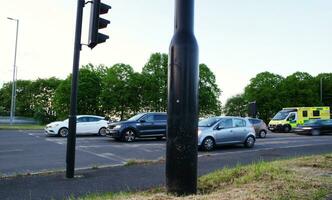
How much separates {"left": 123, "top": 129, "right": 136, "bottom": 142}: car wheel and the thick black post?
52.7 ft

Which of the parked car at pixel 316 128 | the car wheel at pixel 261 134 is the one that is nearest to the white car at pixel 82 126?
the car wheel at pixel 261 134

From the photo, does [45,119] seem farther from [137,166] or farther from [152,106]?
[137,166]

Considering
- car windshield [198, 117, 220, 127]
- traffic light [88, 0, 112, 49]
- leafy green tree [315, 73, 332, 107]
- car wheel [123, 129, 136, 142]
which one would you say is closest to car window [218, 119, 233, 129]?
car windshield [198, 117, 220, 127]

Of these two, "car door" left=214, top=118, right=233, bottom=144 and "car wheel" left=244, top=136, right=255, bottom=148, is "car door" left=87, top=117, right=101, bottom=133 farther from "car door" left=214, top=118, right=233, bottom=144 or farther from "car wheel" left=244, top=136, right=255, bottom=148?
"car wheel" left=244, top=136, right=255, bottom=148

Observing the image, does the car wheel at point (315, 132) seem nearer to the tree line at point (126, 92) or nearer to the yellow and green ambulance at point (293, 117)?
the yellow and green ambulance at point (293, 117)

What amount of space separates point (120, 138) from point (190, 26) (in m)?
16.3

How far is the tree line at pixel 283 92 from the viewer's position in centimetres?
7631

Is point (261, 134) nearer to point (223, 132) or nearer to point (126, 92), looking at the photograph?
point (223, 132)

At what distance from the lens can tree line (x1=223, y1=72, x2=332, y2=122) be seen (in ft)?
250

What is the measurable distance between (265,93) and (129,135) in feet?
194

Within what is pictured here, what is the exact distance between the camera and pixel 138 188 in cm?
802

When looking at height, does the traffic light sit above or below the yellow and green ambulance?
above

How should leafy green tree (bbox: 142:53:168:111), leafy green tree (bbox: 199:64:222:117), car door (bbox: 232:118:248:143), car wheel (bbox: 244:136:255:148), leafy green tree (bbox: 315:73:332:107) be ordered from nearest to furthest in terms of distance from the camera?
1. car door (bbox: 232:118:248:143)
2. car wheel (bbox: 244:136:255:148)
3. leafy green tree (bbox: 142:53:168:111)
4. leafy green tree (bbox: 199:64:222:117)
5. leafy green tree (bbox: 315:73:332:107)

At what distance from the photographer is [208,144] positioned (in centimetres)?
1717
